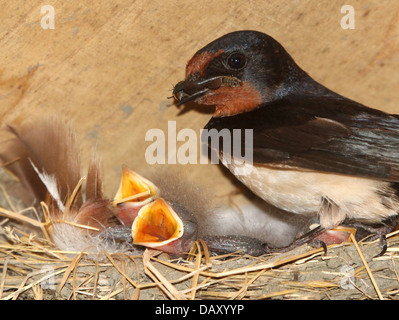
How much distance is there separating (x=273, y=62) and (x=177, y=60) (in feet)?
1.10

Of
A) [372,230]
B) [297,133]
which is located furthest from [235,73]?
[372,230]

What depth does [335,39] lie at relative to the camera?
2395 millimetres

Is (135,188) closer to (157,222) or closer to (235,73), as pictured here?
(157,222)

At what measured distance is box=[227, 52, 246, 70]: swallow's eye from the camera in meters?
2.30

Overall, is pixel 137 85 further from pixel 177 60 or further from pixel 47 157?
pixel 47 157

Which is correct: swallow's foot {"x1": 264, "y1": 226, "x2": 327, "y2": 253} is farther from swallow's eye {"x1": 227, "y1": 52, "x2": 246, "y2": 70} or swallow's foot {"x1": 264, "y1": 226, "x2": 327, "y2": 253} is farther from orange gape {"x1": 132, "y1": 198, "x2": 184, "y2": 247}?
swallow's eye {"x1": 227, "y1": 52, "x2": 246, "y2": 70}

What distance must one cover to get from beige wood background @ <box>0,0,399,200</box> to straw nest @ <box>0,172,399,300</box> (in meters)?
0.55

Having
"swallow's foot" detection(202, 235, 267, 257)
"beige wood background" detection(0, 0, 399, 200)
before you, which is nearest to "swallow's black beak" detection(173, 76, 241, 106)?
"beige wood background" detection(0, 0, 399, 200)

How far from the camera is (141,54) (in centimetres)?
230

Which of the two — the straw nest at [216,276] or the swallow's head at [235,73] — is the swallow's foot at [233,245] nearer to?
the straw nest at [216,276]

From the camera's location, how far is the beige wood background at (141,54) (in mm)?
2166

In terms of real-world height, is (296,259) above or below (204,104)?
below
